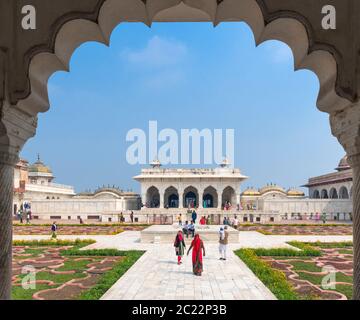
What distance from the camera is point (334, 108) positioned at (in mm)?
3920

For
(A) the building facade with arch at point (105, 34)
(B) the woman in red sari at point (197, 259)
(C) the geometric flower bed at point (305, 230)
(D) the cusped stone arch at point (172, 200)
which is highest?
(A) the building facade with arch at point (105, 34)

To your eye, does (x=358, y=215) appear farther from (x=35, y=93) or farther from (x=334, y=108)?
(x=35, y=93)

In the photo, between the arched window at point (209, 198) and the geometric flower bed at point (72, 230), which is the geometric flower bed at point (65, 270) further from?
the arched window at point (209, 198)

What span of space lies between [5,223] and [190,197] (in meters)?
47.8

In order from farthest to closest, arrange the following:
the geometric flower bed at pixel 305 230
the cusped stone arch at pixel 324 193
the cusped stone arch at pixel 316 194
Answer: the cusped stone arch at pixel 316 194 < the cusped stone arch at pixel 324 193 < the geometric flower bed at pixel 305 230

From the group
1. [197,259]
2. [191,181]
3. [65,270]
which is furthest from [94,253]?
[191,181]

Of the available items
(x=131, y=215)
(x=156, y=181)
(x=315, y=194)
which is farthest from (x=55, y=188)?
(x=315, y=194)

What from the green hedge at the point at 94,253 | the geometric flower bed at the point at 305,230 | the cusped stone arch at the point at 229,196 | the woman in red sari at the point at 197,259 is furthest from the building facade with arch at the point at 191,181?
the woman in red sari at the point at 197,259

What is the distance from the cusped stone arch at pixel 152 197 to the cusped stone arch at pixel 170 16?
40877mm

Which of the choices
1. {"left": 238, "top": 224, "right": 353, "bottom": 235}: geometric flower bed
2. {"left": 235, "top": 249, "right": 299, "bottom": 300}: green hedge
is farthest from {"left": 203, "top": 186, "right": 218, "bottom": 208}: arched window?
{"left": 235, "top": 249, "right": 299, "bottom": 300}: green hedge

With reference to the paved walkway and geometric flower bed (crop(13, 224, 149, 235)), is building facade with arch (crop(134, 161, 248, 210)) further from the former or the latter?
the paved walkway

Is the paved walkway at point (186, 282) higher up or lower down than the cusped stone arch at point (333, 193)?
lower down

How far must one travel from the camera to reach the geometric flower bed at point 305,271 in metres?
7.63
